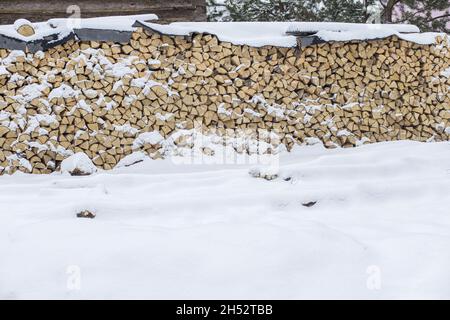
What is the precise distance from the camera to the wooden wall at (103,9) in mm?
8531

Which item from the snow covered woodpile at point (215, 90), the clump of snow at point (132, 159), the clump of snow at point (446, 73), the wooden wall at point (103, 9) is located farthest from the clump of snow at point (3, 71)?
the clump of snow at point (446, 73)

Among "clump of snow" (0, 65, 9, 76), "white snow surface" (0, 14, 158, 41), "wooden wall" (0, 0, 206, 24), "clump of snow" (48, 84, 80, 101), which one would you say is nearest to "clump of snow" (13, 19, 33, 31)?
"white snow surface" (0, 14, 158, 41)

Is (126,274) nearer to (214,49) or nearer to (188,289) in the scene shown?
(188,289)

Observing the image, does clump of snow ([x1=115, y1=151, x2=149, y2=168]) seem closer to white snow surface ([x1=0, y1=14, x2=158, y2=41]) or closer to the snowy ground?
the snowy ground

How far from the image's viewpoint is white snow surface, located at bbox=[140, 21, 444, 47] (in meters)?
6.71

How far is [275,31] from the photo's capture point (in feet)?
23.6

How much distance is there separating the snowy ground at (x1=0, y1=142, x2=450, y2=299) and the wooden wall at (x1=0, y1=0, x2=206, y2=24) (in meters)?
3.79

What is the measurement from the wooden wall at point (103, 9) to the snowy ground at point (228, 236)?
3792mm

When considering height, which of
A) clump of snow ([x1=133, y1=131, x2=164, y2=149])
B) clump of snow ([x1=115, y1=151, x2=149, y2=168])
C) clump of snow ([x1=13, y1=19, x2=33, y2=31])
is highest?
clump of snow ([x1=13, y1=19, x2=33, y2=31])

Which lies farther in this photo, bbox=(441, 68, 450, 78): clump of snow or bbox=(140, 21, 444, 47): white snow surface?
bbox=(441, 68, 450, 78): clump of snow

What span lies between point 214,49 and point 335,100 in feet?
5.88

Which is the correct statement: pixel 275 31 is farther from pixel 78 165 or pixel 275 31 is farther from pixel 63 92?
pixel 78 165

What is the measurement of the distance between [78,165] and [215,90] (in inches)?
75.5
